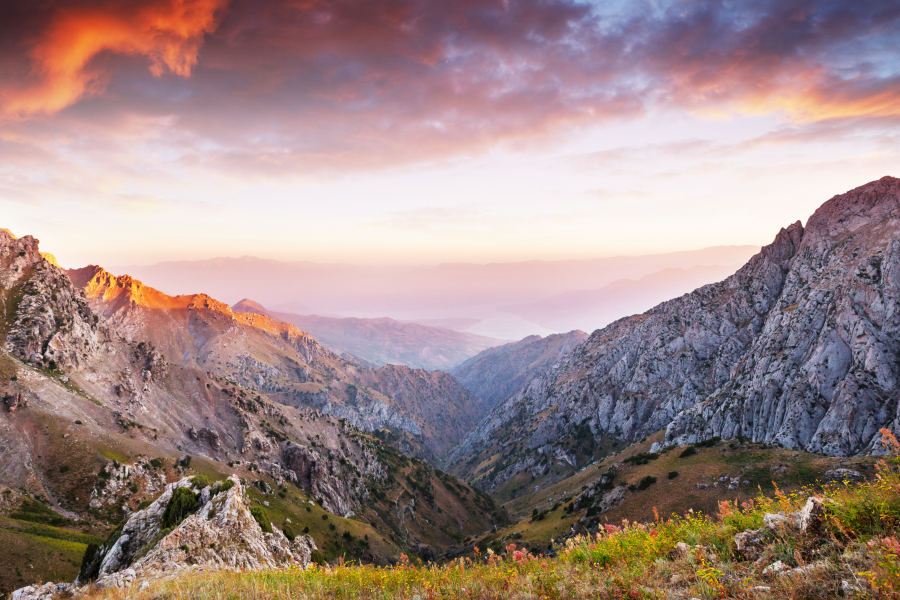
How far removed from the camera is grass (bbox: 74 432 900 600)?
7.18 metres

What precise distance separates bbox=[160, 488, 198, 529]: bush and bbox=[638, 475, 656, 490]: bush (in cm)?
7054

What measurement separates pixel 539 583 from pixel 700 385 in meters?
163

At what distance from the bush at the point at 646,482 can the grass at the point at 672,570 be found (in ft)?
221

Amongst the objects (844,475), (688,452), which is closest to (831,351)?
(688,452)

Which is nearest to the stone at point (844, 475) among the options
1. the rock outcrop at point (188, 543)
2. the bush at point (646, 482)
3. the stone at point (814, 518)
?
the bush at point (646, 482)

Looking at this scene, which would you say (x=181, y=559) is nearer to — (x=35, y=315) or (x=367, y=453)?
(x=35, y=315)

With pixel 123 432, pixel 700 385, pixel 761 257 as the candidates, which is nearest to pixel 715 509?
pixel 700 385

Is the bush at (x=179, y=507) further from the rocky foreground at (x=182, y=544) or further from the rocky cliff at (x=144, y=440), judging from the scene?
the rocky cliff at (x=144, y=440)

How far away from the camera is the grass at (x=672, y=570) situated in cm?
718

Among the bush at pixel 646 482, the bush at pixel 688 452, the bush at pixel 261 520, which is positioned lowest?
the bush at pixel 646 482

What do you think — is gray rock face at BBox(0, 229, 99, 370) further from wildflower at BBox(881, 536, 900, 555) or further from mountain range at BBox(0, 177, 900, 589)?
wildflower at BBox(881, 536, 900, 555)

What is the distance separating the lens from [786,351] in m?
104

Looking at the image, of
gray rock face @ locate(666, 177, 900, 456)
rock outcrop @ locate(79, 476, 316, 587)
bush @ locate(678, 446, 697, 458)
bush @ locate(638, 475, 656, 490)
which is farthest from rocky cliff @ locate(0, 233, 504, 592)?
gray rock face @ locate(666, 177, 900, 456)

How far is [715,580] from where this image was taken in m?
7.61
